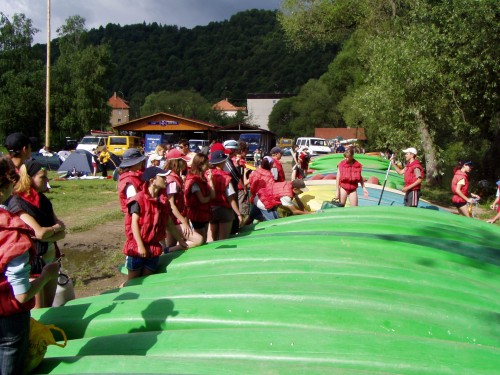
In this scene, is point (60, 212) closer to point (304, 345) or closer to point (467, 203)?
point (467, 203)

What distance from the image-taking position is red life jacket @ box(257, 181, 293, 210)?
787 cm

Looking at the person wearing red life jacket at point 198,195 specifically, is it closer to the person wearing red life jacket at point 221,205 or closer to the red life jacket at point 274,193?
the person wearing red life jacket at point 221,205

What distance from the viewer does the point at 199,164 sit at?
21.1ft

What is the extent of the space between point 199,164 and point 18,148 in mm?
2432

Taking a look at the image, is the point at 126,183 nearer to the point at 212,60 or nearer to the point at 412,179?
the point at 412,179

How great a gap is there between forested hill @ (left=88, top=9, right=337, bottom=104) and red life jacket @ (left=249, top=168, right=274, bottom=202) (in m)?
120

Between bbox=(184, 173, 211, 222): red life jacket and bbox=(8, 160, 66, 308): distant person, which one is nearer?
bbox=(8, 160, 66, 308): distant person

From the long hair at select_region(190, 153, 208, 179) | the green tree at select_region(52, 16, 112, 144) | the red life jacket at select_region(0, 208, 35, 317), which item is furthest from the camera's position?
the green tree at select_region(52, 16, 112, 144)

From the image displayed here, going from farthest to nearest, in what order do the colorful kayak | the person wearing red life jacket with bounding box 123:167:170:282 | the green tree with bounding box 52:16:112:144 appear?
the green tree with bounding box 52:16:112:144, the colorful kayak, the person wearing red life jacket with bounding box 123:167:170:282

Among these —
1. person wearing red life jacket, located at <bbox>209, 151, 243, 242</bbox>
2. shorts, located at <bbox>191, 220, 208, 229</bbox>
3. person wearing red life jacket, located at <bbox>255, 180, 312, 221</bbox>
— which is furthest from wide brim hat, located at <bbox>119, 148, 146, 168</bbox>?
person wearing red life jacket, located at <bbox>255, 180, 312, 221</bbox>

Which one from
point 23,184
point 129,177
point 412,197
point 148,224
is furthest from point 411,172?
point 23,184

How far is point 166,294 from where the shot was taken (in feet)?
13.1

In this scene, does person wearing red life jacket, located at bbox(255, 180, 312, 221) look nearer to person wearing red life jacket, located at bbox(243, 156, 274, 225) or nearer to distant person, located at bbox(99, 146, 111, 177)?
person wearing red life jacket, located at bbox(243, 156, 274, 225)

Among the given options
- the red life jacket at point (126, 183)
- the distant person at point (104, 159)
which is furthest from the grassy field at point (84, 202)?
the red life jacket at point (126, 183)
